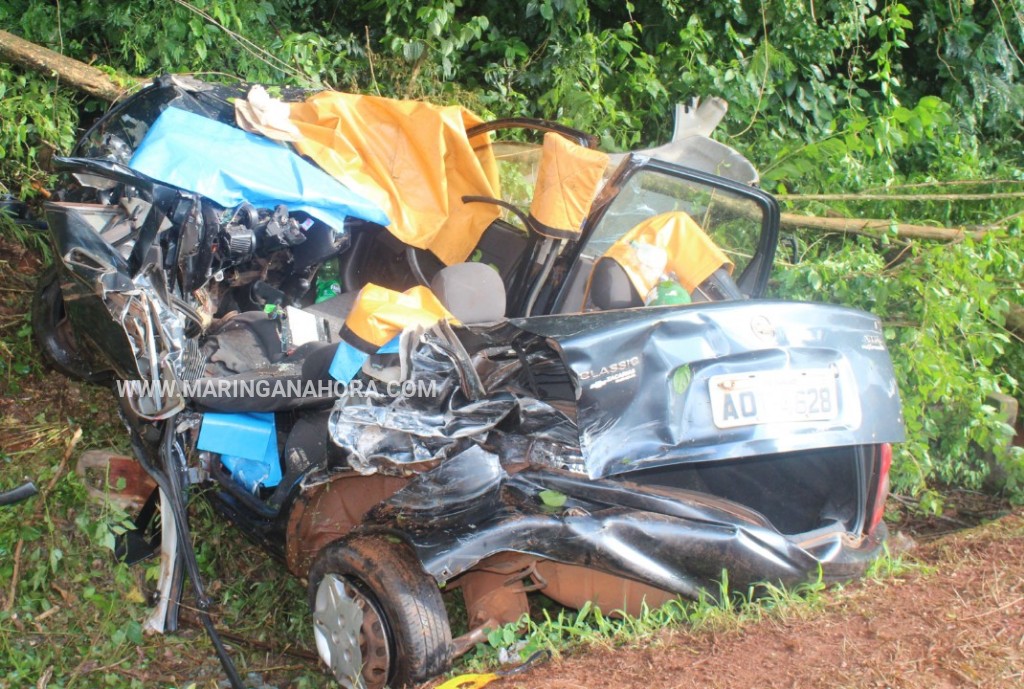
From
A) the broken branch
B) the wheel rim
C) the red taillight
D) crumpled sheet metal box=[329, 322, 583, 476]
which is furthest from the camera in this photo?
the broken branch

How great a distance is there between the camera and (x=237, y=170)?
376cm

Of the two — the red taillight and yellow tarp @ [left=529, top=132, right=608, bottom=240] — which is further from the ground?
yellow tarp @ [left=529, top=132, right=608, bottom=240]

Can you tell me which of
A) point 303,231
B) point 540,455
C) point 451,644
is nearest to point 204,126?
point 303,231

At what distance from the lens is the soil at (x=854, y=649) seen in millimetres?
2555

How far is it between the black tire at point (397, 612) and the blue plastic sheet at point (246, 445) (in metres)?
0.63

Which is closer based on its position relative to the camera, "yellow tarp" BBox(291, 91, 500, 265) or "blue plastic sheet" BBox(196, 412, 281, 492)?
"blue plastic sheet" BBox(196, 412, 281, 492)

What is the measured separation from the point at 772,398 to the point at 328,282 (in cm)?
238

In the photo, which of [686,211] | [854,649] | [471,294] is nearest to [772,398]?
[854,649]

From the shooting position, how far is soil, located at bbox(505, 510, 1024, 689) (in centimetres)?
255

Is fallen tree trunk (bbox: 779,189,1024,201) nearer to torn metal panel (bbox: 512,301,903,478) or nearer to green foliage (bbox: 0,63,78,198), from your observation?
torn metal panel (bbox: 512,301,903,478)

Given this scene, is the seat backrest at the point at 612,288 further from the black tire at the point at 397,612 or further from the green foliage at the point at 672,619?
the black tire at the point at 397,612

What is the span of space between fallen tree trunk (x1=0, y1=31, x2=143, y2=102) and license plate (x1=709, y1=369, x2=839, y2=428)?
382 cm

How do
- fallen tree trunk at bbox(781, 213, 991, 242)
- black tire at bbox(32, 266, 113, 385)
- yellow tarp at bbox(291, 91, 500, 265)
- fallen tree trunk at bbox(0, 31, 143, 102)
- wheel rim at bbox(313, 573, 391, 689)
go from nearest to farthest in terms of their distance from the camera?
1. wheel rim at bbox(313, 573, 391, 689)
2. black tire at bbox(32, 266, 113, 385)
3. yellow tarp at bbox(291, 91, 500, 265)
4. fallen tree trunk at bbox(0, 31, 143, 102)
5. fallen tree trunk at bbox(781, 213, 991, 242)

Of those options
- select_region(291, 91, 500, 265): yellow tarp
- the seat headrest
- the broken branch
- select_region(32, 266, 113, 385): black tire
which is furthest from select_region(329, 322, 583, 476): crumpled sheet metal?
the broken branch
